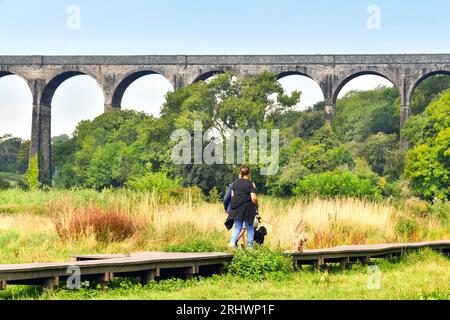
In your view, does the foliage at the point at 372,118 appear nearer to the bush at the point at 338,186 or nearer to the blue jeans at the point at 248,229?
the bush at the point at 338,186

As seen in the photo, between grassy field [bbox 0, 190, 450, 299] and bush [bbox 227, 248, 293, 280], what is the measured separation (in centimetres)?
15

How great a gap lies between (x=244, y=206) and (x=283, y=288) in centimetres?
192

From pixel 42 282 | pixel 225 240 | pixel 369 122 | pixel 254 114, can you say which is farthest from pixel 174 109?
pixel 42 282

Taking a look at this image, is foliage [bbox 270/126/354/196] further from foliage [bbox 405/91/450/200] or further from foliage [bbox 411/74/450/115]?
foliage [bbox 411/74/450/115]

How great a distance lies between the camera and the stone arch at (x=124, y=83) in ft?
177

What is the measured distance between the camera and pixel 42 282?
9.09 m

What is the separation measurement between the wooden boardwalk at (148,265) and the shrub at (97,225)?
85.8 inches

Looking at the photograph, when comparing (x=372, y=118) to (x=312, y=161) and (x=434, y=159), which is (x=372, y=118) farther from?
(x=312, y=161)

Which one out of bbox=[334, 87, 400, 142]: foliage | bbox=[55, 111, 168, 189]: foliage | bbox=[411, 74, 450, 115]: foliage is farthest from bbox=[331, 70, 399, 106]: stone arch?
bbox=[55, 111, 168, 189]: foliage

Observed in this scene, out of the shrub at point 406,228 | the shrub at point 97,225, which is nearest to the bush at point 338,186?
the shrub at point 406,228

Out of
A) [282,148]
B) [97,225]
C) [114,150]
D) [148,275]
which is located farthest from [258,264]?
[114,150]

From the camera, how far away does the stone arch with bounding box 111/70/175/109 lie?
53.9 m
